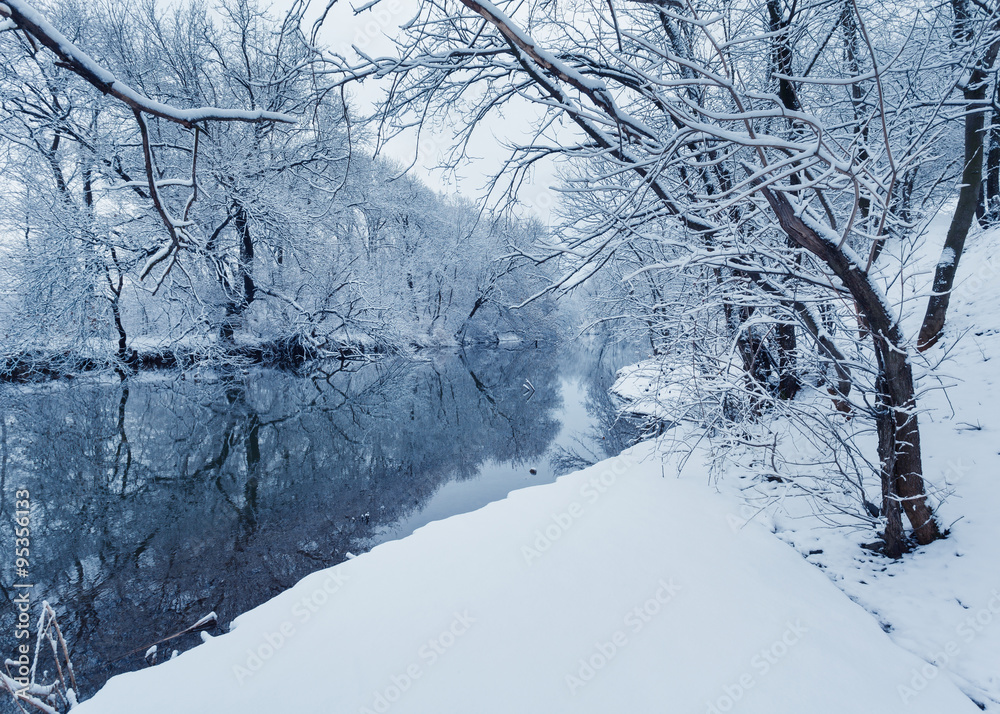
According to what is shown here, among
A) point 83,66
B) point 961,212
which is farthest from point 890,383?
point 83,66

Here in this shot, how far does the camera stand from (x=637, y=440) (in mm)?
8156

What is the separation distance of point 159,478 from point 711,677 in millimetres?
7506

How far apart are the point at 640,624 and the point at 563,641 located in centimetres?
43

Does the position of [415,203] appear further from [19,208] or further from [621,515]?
[621,515]

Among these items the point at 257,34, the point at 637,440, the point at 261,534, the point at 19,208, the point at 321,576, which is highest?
the point at 257,34

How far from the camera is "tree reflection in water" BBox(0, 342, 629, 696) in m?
3.79

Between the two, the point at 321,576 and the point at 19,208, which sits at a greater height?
the point at 19,208

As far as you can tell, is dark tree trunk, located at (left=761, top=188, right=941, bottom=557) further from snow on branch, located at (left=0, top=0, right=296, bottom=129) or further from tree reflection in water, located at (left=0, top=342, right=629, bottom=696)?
tree reflection in water, located at (left=0, top=342, right=629, bottom=696)

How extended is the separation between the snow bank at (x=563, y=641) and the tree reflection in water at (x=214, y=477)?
1.34 meters

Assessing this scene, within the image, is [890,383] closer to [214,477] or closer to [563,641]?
[563,641]

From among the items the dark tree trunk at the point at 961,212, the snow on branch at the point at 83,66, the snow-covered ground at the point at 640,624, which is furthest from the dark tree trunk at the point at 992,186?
the snow on branch at the point at 83,66

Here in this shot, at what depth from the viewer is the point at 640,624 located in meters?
2.31

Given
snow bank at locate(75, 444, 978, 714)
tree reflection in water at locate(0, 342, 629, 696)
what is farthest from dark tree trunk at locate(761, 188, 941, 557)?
tree reflection in water at locate(0, 342, 629, 696)

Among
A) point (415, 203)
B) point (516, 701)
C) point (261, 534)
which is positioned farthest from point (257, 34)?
point (516, 701)
